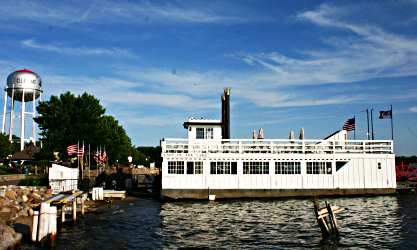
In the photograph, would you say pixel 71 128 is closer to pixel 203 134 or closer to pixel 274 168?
pixel 203 134

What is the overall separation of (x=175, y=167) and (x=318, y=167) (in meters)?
12.6

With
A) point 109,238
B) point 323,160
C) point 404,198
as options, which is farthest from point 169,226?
point 404,198

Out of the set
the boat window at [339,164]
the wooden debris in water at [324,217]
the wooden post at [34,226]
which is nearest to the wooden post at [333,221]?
the wooden debris in water at [324,217]

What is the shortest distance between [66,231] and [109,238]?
114 inches

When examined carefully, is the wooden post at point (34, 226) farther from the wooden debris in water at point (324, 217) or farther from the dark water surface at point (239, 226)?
the wooden debris in water at point (324, 217)

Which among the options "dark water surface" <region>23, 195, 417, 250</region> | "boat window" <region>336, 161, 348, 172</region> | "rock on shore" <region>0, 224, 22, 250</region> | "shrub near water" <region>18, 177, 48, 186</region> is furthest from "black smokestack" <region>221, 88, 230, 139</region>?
"rock on shore" <region>0, 224, 22, 250</region>

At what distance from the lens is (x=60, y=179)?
114 feet

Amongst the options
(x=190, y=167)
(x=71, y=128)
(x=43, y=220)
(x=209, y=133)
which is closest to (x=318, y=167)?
(x=209, y=133)

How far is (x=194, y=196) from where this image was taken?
1323 inches

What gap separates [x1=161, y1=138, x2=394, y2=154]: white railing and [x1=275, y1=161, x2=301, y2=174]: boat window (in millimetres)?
1014

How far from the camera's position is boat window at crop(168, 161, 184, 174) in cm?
3391

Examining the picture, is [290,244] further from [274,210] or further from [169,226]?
[274,210]

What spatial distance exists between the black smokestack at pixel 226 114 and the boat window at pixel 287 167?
6760 millimetres

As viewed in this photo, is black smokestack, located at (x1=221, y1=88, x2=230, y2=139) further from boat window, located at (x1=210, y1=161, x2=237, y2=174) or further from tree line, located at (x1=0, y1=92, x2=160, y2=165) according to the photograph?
tree line, located at (x1=0, y1=92, x2=160, y2=165)
